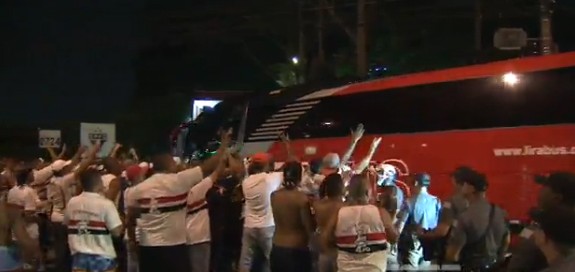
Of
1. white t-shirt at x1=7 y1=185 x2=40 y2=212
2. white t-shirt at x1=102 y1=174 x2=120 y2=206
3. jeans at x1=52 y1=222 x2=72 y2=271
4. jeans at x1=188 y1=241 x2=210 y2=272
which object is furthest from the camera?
white t-shirt at x1=7 y1=185 x2=40 y2=212

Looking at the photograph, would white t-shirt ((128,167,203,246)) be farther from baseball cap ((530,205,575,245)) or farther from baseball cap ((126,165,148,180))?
baseball cap ((530,205,575,245))

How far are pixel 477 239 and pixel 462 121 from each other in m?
7.42

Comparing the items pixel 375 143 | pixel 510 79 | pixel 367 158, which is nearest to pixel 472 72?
pixel 510 79

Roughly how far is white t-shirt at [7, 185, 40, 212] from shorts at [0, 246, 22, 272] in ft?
18.9

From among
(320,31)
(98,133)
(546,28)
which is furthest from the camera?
(320,31)

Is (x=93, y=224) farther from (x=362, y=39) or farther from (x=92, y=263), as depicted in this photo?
(x=362, y=39)

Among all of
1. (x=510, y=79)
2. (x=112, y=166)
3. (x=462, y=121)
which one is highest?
(x=510, y=79)

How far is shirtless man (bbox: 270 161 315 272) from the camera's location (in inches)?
350

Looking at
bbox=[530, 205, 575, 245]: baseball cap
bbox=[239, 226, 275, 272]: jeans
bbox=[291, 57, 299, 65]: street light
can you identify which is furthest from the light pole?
bbox=[530, 205, 575, 245]: baseball cap

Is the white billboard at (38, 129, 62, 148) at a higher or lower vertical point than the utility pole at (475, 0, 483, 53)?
lower

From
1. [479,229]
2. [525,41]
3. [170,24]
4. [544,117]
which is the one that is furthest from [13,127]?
[479,229]

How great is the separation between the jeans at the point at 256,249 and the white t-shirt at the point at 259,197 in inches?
3.6

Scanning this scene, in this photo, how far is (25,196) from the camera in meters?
12.8

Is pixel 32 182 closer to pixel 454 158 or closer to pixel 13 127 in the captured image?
pixel 454 158
